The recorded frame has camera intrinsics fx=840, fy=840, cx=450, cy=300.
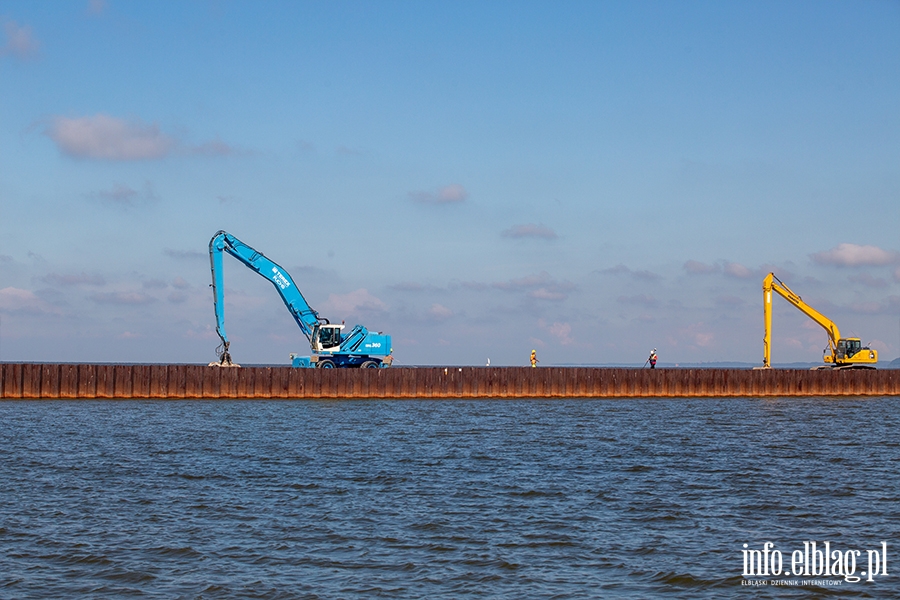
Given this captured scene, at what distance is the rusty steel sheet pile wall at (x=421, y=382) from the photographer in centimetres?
3725

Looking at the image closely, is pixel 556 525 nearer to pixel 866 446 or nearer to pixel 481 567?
pixel 481 567

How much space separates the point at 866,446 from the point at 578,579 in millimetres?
18133

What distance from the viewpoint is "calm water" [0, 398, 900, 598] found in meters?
10.8

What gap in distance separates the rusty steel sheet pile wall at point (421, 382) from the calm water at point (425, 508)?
809 cm

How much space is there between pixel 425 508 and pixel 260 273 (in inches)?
1251

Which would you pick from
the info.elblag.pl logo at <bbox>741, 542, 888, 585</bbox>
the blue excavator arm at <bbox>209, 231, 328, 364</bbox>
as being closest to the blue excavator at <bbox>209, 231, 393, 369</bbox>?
the blue excavator arm at <bbox>209, 231, 328, 364</bbox>

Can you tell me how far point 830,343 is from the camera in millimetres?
A: 54781

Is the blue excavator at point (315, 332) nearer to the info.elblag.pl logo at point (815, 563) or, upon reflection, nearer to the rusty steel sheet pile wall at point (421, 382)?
the rusty steel sheet pile wall at point (421, 382)

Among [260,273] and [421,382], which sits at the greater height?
[260,273]

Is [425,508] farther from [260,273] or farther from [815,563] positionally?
[260,273]

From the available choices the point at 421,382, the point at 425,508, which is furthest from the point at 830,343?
the point at 425,508

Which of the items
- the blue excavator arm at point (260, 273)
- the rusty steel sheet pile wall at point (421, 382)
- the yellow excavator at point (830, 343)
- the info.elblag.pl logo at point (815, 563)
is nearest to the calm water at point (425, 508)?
the info.elblag.pl logo at point (815, 563)

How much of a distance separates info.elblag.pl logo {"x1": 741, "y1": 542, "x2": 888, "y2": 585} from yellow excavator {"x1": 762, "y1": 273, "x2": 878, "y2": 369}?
44.2 m

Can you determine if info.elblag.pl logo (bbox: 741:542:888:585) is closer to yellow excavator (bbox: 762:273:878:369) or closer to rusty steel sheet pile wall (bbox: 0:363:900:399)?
rusty steel sheet pile wall (bbox: 0:363:900:399)
